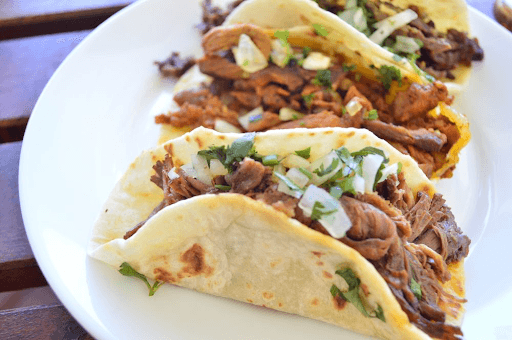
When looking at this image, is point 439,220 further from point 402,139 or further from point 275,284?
point 275,284

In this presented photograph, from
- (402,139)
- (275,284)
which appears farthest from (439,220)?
(275,284)

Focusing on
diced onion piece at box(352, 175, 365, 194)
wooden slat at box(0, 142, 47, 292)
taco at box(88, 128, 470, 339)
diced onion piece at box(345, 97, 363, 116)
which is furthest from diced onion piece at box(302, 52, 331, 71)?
wooden slat at box(0, 142, 47, 292)

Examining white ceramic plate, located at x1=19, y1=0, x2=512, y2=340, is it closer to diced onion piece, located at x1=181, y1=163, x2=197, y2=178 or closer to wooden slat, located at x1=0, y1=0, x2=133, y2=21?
diced onion piece, located at x1=181, y1=163, x2=197, y2=178

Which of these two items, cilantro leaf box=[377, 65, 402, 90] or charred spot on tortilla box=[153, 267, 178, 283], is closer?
charred spot on tortilla box=[153, 267, 178, 283]

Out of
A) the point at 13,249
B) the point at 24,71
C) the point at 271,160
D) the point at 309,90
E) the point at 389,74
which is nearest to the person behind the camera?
the point at 271,160

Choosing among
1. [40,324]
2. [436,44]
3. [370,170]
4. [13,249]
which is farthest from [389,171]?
[13,249]

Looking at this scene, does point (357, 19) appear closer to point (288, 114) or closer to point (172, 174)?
point (288, 114)
